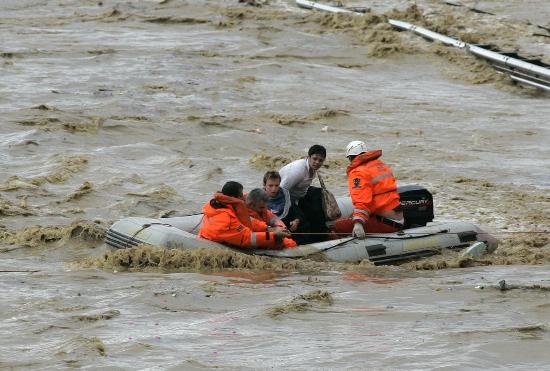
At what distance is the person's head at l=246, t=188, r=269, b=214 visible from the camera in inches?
458

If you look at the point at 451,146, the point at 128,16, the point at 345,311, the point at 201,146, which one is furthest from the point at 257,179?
the point at 128,16

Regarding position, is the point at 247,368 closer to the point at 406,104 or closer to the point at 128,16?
the point at 406,104

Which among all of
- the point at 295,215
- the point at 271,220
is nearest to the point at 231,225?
the point at 271,220

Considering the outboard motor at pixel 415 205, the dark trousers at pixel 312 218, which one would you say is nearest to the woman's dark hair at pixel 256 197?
the dark trousers at pixel 312 218

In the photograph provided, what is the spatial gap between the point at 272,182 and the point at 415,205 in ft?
5.24

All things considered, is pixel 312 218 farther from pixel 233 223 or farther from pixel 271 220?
pixel 233 223

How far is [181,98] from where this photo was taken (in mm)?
20453

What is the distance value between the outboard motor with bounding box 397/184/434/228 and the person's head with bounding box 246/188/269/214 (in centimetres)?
164

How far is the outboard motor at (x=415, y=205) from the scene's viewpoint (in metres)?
12.7

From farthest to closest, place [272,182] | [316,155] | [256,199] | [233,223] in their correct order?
[316,155] < [272,182] < [256,199] < [233,223]

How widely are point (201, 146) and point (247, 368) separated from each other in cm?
972

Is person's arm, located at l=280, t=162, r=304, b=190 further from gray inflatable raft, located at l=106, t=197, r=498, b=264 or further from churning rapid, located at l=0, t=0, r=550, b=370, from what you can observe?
churning rapid, located at l=0, t=0, r=550, b=370

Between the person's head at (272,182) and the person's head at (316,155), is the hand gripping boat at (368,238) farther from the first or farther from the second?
the person's head at (316,155)

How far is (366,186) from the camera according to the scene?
1212 cm
